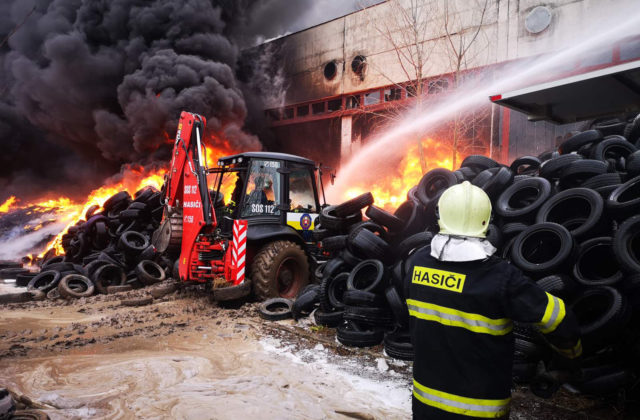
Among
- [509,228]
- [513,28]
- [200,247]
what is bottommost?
[200,247]

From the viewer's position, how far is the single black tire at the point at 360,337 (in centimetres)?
520

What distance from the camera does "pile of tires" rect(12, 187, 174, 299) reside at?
875 cm

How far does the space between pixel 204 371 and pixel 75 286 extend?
5.75m

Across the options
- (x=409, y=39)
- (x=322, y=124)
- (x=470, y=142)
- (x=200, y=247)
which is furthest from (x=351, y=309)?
(x=322, y=124)

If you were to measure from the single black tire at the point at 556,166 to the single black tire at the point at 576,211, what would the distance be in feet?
2.25

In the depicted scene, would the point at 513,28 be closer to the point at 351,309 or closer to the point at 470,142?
the point at 470,142

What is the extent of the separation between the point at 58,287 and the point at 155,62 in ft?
46.2

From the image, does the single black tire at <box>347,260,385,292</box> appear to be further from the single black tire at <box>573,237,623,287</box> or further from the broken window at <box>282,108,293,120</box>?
the broken window at <box>282,108,293,120</box>

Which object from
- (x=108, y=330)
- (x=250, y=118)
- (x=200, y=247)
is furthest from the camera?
(x=250, y=118)

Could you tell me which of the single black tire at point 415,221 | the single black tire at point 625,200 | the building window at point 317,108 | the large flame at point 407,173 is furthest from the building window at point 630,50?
the building window at point 317,108

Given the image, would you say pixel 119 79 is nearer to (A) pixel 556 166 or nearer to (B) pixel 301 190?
(B) pixel 301 190

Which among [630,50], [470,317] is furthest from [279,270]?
[630,50]

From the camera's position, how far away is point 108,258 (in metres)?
9.66

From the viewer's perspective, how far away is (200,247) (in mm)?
7180
